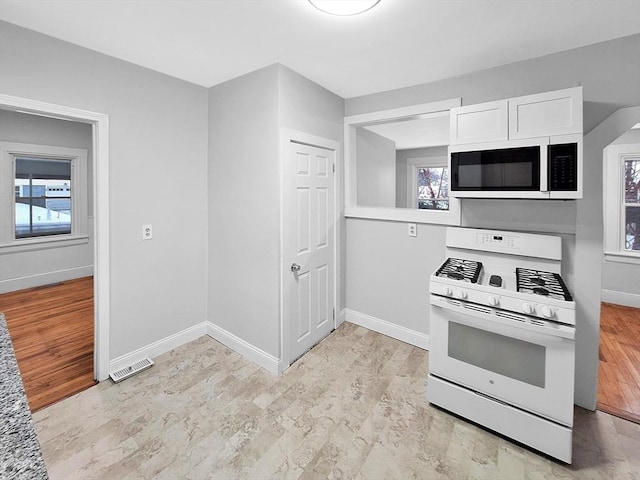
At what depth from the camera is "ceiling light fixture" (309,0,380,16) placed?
1.64m

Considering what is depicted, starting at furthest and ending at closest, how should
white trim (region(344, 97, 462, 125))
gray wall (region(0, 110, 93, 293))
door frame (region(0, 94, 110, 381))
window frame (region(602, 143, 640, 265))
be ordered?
gray wall (region(0, 110, 93, 293)) < window frame (region(602, 143, 640, 265)) < white trim (region(344, 97, 462, 125)) < door frame (region(0, 94, 110, 381))

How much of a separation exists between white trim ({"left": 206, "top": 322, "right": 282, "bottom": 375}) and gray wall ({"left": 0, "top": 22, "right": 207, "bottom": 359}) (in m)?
0.22

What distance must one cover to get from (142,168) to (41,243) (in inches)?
141

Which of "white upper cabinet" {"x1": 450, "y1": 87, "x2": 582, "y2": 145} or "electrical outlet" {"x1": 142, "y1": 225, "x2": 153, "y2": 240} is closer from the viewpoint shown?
"white upper cabinet" {"x1": 450, "y1": 87, "x2": 582, "y2": 145}

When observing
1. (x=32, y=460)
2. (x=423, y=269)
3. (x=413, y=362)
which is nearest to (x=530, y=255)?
(x=423, y=269)

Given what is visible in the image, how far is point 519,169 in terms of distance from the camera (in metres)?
2.06

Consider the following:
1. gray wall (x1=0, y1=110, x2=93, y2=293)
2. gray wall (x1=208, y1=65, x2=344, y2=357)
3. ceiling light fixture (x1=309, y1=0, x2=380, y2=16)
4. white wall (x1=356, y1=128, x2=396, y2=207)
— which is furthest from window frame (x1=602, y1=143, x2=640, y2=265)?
gray wall (x1=0, y1=110, x2=93, y2=293)

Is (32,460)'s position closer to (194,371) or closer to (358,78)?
(194,371)

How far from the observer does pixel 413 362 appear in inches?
108

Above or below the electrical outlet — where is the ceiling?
above

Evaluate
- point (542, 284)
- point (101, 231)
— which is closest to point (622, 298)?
point (542, 284)

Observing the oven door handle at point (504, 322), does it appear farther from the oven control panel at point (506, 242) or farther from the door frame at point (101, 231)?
the door frame at point (101, 231)

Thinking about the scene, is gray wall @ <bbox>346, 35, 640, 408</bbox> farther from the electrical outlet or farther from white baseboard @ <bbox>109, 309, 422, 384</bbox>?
the electrical outlet

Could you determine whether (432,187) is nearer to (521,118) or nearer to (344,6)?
(521,118)
